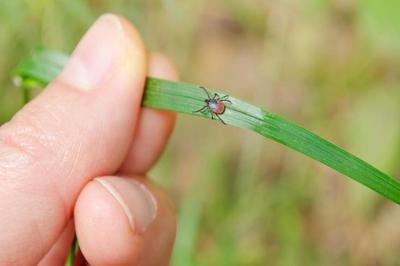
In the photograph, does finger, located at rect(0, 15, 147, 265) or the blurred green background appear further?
the blurred green background

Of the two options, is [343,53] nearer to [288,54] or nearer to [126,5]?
[288,54]

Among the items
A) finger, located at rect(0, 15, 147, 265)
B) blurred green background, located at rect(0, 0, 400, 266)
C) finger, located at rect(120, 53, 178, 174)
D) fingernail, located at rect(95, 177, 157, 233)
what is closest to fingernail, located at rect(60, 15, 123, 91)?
finger, located at rect(0, 15, 147, 265)

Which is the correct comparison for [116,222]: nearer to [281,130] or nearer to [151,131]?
[151,131]

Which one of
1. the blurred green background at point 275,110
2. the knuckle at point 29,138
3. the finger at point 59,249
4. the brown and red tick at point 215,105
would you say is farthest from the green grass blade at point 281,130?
the blurred green background at point 275,110

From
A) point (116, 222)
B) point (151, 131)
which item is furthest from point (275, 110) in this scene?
point (116, 222)

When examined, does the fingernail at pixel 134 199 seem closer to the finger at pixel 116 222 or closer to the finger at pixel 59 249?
the finger at pixel 116 222

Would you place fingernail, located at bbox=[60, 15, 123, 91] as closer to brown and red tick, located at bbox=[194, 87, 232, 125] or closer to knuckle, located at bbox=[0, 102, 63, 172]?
knuckle, located at bbox=[0, 102, 63, 172]

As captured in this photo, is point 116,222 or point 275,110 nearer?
point 116,222
